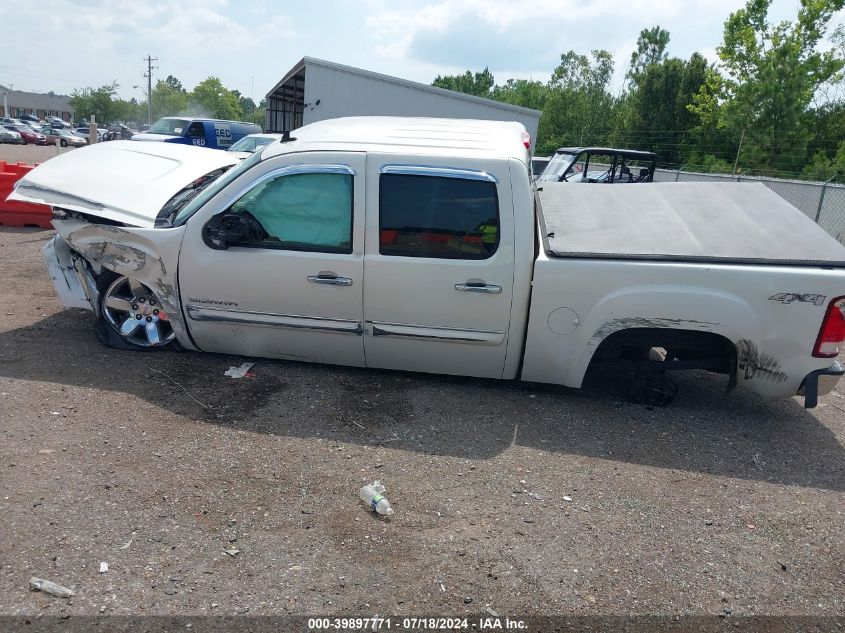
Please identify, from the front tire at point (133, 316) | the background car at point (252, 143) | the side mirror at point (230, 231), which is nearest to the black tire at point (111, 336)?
the front tire at point (133, 316)

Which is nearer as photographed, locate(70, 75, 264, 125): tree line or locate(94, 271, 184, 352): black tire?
locate(94, 271, 184, 352): black tire

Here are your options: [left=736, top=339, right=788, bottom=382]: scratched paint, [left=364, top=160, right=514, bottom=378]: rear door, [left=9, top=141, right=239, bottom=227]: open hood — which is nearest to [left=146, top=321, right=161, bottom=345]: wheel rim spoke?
[left=9, top=141, right=239, bottom=227]: open hood

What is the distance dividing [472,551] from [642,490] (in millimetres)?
1189

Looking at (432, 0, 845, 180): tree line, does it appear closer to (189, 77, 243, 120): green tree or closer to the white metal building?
the white metal building

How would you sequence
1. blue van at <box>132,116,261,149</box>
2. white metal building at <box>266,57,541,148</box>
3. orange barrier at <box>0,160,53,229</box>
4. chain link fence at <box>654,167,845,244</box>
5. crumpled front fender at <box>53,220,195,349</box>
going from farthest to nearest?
blue van at <box>132,116,261,149</box>
white metal building at <box>266,57,541,148</box>
chain link fence at <box>654,167,845,244</box>
orange barrier at <box>0,160,53,229</box>
crumpled front fender at <box>53,220,195,349</box>

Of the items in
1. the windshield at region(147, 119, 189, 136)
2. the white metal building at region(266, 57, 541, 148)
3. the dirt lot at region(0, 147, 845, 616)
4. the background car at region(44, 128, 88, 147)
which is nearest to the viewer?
the dirt lot at region(0, 147, 845, 616)

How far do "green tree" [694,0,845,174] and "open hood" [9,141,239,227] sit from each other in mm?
25972

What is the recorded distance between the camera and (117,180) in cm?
510

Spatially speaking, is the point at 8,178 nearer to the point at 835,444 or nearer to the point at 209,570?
the point at 209,570

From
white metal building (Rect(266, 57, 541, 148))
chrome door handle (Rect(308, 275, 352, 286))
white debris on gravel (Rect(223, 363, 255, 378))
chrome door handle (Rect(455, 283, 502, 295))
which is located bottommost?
white debris on gravel (Rect(223, 363, 255, 378))

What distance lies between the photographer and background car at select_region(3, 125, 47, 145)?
4622cm

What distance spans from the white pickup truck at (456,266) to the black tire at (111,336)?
2.0 inches

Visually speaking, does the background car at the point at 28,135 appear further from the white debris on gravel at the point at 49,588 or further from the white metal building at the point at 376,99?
the white debris on gravel at the point at 49,588

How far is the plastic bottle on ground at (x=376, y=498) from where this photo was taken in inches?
129
